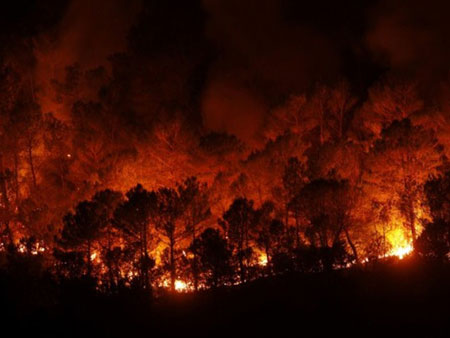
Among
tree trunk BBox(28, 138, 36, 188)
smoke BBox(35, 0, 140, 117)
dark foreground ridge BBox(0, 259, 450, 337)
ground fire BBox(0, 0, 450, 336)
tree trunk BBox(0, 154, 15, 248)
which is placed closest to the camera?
dark foreground ridge BBox(0, 259, 450, 337)

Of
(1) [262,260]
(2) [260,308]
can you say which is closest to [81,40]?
(1) [262,260]

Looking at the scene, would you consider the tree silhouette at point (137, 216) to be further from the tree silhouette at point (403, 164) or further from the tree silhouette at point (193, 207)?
the tree silhouette at point (403, 164)

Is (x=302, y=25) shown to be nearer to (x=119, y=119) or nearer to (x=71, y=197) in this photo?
(x=119, y=119)

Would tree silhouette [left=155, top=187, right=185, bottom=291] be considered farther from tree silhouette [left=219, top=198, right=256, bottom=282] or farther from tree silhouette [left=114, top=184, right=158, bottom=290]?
tree silhouette [left=219, top=198, right=256, bottom=282]

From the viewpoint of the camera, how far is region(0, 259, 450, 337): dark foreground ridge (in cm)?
1194

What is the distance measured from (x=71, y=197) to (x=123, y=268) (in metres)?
5.08

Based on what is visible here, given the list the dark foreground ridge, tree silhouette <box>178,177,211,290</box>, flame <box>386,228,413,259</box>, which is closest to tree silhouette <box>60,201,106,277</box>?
the dark foreground ridge

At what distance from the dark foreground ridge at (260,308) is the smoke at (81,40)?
583 inches

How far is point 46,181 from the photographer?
75.2 ft

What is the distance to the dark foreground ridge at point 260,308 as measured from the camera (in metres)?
11.9

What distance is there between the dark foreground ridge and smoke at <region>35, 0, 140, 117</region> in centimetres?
1482

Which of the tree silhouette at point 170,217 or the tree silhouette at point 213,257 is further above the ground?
the tree silhouette at point 170,217

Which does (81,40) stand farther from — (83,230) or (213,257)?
(213,257)

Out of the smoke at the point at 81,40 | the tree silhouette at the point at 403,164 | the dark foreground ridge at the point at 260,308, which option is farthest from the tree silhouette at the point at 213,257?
the smoke at the point at 81,40
